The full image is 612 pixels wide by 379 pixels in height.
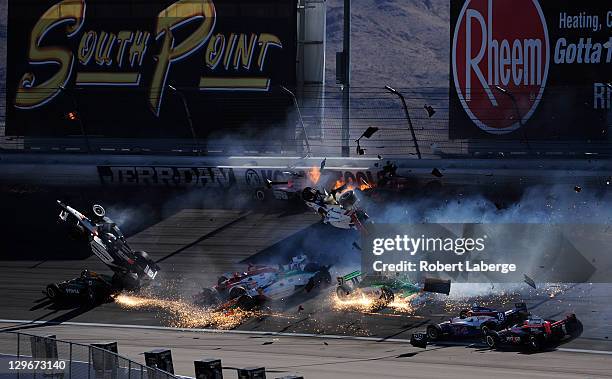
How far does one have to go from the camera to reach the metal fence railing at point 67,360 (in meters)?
16.6

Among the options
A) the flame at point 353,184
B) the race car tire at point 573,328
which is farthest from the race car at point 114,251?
the race car tire at point 573,328

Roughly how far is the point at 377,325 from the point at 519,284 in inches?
159

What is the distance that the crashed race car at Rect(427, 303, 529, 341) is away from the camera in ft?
76.6

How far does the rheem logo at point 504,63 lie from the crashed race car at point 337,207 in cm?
561

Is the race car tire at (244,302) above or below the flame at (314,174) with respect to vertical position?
below

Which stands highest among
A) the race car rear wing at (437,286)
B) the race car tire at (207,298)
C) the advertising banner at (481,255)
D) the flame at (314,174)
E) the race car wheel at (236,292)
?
the flame at (314,174)

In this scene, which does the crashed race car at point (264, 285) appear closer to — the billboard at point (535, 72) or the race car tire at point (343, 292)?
the race car tire at point (343, 292)

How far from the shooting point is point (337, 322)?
83.2 ft

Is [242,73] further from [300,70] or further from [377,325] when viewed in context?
[377,325]

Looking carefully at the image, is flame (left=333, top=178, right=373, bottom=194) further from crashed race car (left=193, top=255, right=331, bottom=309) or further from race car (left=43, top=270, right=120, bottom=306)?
race car (left=43, top=270, right=120, bottom=306)

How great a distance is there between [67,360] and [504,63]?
19.8 metres

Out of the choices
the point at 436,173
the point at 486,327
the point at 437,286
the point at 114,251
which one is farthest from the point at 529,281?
the point at 114,251

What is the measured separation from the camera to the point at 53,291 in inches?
1106

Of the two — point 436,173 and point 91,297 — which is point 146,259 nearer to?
point 91,297
